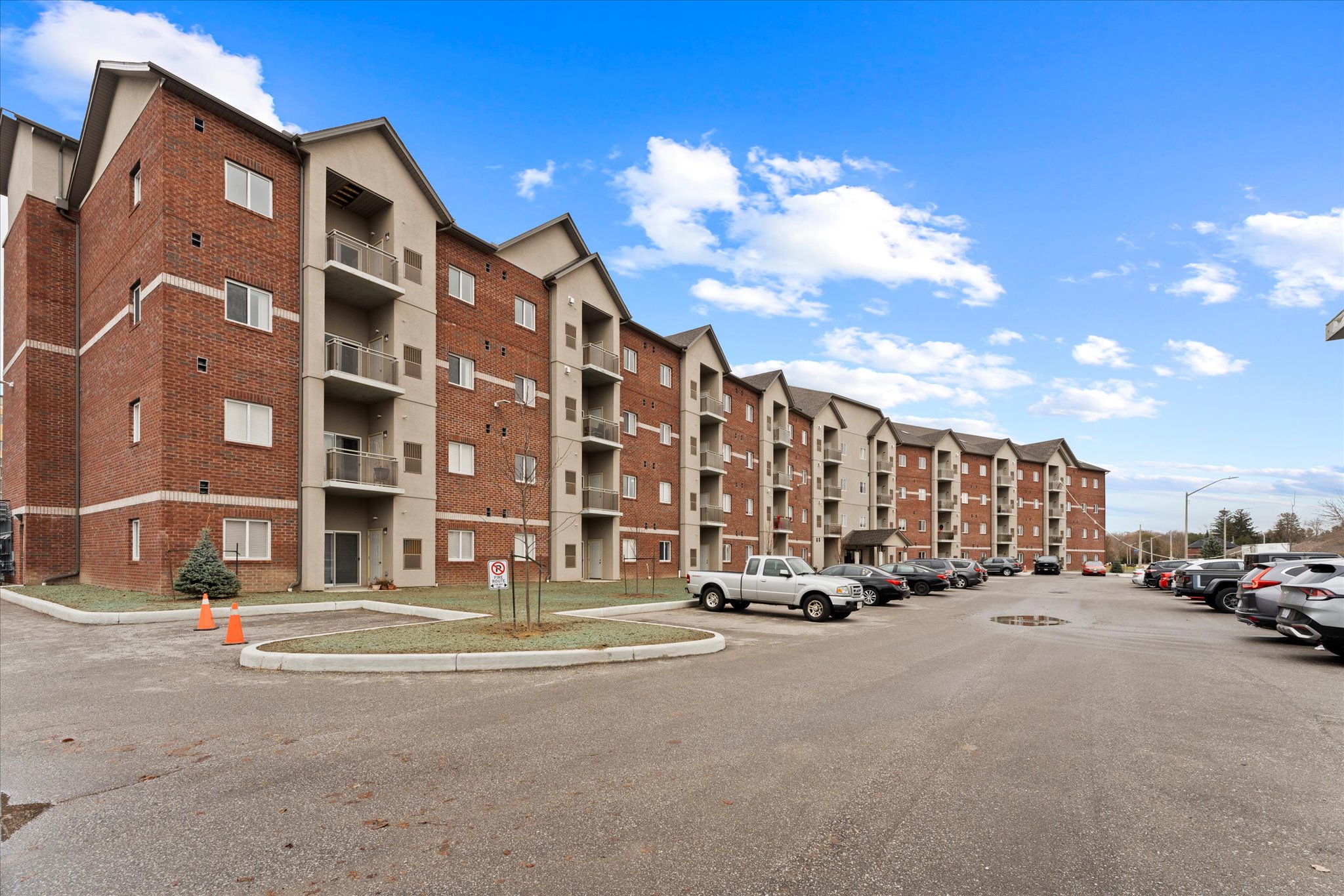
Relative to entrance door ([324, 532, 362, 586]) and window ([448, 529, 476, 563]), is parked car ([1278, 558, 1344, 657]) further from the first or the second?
entrance door ([324, 532, 362, 586])

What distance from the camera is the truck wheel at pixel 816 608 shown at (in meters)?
19.5

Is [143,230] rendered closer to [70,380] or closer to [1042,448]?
[70,380]

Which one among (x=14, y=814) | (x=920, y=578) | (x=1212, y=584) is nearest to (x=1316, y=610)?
(x=1212, y=584)

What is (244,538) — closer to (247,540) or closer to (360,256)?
(247,540)

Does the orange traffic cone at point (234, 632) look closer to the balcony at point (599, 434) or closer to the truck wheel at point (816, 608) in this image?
the truck wheel at point (816, 608)

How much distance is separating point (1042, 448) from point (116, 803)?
3933 inches

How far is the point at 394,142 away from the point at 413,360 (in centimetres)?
797

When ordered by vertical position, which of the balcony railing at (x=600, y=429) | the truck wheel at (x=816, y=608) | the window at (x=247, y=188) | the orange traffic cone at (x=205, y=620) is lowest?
the truck wheel at (x=816, y=608)

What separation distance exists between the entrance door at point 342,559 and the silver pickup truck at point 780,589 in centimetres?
1264

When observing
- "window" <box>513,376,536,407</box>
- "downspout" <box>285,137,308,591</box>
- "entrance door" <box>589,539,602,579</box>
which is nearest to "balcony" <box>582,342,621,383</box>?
"window" <box>513,376,536,407</box>

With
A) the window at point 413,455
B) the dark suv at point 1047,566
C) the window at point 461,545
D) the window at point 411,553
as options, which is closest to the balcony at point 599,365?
the window at point 461,545

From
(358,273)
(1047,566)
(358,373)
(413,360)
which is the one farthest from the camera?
(1047,566)

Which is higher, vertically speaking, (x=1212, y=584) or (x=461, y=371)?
(x=461, y=371)

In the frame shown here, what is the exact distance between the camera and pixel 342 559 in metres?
26.2
